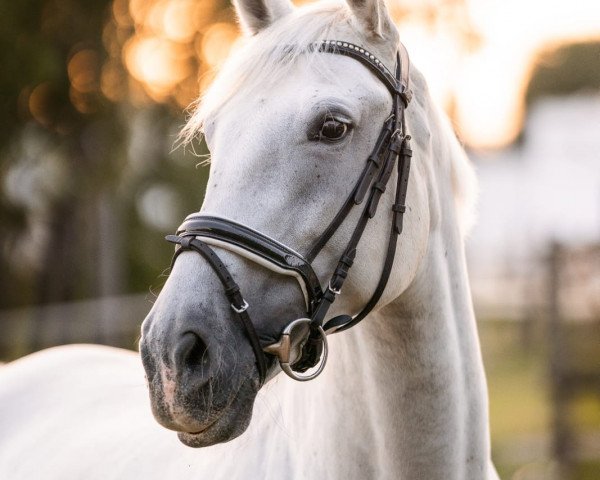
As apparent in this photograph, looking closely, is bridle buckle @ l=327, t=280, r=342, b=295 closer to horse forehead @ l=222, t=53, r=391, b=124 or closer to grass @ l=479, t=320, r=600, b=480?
horse forehead @ l=222, t=53, r=391, b=124

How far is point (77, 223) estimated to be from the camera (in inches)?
643

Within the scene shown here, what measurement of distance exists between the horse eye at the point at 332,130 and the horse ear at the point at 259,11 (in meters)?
0.62

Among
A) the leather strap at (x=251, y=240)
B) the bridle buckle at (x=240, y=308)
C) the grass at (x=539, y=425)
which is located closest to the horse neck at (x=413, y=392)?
the leather strap at (x=251, y=240)

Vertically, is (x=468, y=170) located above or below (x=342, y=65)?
below

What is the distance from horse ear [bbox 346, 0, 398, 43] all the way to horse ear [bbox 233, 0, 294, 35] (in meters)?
0.31

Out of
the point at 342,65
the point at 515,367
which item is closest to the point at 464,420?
the point at 342,65

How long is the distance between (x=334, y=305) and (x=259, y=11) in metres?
1.07

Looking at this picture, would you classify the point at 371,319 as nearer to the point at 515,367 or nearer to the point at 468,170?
the point at 468,170

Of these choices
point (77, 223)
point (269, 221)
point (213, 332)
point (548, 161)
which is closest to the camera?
point (213, 332)

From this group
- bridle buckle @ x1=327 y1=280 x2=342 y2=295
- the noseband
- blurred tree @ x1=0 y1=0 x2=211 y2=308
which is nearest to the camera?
the noseband

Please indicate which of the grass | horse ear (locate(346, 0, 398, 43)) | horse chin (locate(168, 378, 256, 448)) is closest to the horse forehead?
horse ear (locate(346, 0, 398, 43))

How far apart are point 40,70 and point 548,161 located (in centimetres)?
4212

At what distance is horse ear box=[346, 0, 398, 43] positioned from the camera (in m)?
2.54

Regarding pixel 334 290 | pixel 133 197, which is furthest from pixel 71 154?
pixel 334 290
